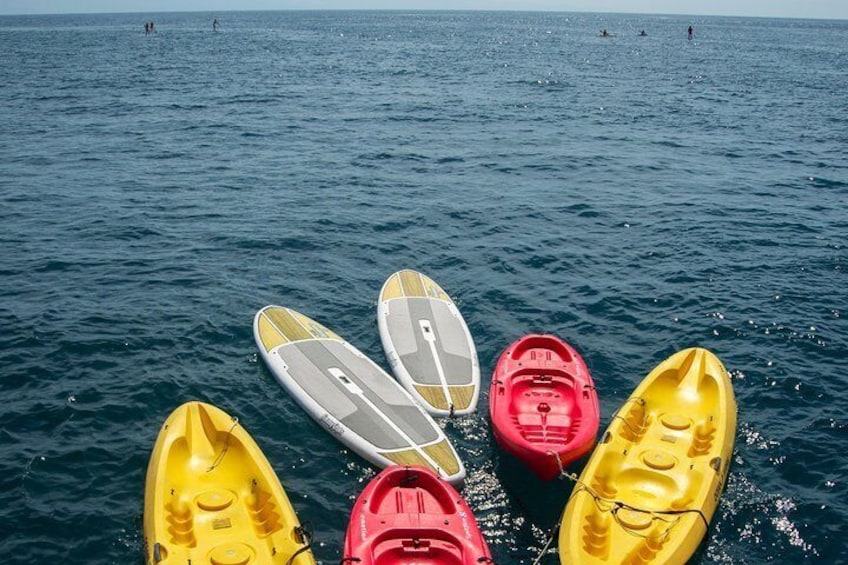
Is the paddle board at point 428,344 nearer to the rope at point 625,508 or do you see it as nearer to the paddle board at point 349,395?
the paddle board at point 349,395

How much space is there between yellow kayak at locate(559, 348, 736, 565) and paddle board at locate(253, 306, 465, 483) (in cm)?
315

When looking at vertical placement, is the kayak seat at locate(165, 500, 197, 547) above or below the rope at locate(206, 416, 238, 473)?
below

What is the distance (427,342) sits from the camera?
22.0m

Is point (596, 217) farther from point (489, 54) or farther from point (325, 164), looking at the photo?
point (489, 54)

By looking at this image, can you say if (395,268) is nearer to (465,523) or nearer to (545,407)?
(545,407)

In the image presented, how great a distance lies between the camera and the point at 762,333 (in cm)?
2372

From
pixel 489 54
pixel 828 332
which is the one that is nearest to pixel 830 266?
pixel 828 332

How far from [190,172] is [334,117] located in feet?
60.1

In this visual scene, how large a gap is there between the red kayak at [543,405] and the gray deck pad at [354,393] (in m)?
1.96

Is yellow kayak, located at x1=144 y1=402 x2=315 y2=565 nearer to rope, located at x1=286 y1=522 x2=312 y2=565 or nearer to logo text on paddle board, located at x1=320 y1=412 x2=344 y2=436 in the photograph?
rope, located at x1=286 y1=522 x2=312 y2=565

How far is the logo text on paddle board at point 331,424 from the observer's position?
59.2ft

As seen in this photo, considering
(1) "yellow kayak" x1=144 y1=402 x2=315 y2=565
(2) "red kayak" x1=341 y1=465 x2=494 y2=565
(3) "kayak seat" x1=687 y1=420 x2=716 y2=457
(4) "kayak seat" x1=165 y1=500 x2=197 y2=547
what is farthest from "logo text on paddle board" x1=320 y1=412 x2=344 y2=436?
(3) "kayak seat" x1=687 y1=420 x2=716 y2=457

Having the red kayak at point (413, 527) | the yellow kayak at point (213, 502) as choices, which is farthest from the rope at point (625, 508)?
the yellow kayak at point (213, 502)

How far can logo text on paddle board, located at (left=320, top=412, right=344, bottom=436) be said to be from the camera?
1803cm
